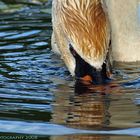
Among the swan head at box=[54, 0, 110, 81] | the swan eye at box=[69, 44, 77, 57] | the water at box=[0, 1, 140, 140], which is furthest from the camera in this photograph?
the swan eye at box=[69, 44, 77, 57]

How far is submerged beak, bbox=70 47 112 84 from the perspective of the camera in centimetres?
952

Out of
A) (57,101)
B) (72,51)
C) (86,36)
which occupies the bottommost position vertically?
(57,101)

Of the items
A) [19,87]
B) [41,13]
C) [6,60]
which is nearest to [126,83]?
[19,87]

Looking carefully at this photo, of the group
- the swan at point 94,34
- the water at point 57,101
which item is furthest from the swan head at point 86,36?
the water at point 57,101

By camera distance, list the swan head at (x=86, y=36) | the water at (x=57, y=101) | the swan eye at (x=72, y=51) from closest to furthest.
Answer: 1. the water at (x=57, y=101)
2. the swan head at (x=86, y=36)
3. the swan eye at (x=72, y=51)

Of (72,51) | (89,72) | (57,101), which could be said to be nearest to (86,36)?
(72,51)

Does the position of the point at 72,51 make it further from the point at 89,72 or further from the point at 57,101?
the point at 57,101

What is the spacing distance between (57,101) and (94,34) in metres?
1.10

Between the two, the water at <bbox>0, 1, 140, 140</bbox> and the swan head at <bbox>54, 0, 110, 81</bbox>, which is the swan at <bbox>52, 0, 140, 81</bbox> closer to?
the swan head at <bbox>54, 0, 110, 81</bbox>

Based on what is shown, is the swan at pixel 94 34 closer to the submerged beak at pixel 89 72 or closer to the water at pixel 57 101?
the submerged beak at pixel 89 72

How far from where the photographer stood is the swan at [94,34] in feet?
31.4

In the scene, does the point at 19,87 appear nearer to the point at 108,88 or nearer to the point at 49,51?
the point at 108,88

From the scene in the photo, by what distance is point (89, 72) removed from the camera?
958 centimetres

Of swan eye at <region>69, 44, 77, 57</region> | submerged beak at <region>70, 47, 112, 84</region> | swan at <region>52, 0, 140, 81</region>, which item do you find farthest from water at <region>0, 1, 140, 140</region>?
swan eye at <region>69, 44, 77, 57</region>
